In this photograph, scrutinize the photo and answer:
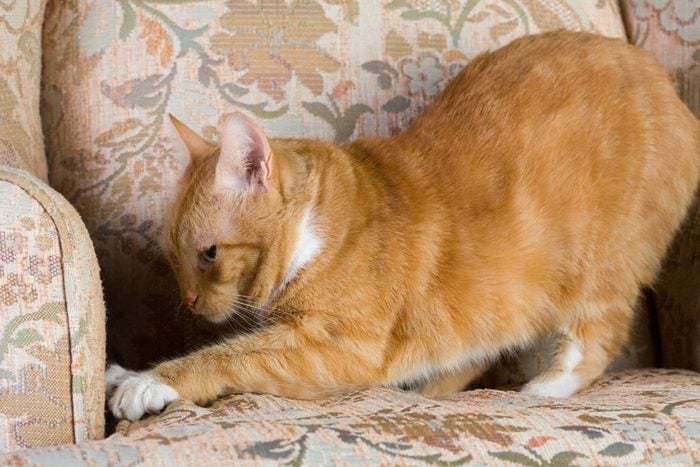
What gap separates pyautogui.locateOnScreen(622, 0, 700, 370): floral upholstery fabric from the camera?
1694 millimetres

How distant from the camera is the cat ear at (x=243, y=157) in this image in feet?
4.23

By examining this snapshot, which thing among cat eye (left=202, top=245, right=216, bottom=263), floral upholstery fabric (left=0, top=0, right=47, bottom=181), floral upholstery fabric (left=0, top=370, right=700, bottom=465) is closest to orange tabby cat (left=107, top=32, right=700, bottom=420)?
cat eye (left=202, top=245, right=216, bottom=263)

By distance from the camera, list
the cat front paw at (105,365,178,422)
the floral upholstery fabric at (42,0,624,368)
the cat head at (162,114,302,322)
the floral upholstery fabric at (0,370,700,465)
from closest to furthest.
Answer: the floral upholstery fabric at (0,370,700,465), the cat front paw at (105,365,178,422), the cat head at (162,114,302,322), the floral upholstery fabric at (42,0,624,368)

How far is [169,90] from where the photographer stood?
5.56 ft

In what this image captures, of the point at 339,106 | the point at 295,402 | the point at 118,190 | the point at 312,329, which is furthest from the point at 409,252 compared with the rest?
the point at 118,190

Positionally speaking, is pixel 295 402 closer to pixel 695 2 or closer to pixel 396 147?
pixel 396 147

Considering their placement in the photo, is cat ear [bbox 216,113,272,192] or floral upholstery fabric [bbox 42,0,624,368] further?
floral upholstery fabric [bbox 42,0,624,368]

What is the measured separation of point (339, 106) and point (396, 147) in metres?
0.26

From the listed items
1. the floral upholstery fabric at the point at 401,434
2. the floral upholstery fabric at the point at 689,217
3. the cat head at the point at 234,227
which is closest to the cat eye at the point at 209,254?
the cat head at the point at 234,227

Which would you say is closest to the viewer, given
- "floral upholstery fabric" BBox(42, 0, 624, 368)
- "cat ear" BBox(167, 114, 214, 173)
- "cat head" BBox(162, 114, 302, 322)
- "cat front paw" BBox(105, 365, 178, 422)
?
"cat front paw" BBox(105, 365, 178, 422)

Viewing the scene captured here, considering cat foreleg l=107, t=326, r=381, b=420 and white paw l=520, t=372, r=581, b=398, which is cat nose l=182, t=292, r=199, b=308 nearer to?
cat foreleg l=107, t=326, r=381, b=420

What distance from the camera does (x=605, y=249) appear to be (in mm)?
1520

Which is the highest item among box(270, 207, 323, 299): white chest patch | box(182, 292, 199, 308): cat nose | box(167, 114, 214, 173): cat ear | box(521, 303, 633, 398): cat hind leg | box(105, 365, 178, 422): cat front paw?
box(167, 114, 214, 173): cat ear

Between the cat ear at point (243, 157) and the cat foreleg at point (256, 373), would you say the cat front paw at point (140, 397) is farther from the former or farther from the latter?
the cat ear at point (243, 157)
